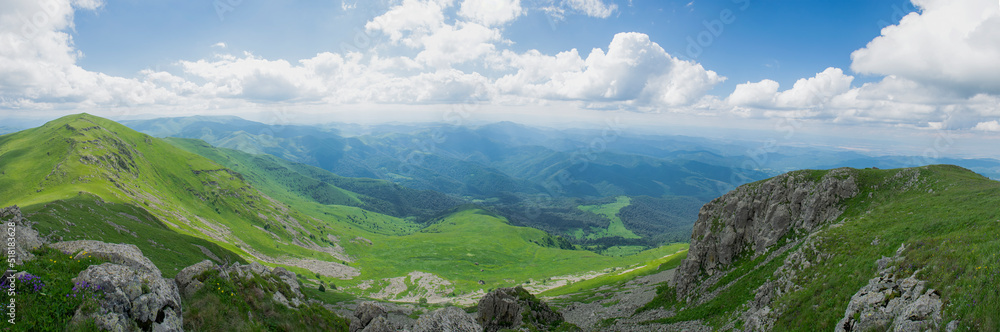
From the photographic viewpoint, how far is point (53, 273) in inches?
642

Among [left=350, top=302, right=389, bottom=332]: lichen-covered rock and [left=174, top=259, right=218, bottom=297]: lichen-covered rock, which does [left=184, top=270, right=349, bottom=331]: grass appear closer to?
[left=174, top=259, right=218, bottom=297]: lichen-covered rock

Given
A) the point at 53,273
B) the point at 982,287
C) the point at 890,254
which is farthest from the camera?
the point at 890,254

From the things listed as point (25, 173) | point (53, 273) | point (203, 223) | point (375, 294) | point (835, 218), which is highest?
point (53, 273)

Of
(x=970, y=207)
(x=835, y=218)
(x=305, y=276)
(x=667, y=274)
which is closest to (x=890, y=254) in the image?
(x=970, y=207)

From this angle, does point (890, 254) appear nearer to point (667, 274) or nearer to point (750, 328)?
point (750, 328)

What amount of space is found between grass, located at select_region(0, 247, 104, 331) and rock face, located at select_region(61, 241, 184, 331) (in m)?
0.31

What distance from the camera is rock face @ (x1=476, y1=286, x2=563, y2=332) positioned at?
176 feet

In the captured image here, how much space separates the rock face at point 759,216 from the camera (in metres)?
53.6

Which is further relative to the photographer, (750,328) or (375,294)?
(375,294)

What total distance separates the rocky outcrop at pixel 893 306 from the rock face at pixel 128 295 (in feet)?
130

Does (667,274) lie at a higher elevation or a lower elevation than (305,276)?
higher

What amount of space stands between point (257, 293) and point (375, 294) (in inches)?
5031

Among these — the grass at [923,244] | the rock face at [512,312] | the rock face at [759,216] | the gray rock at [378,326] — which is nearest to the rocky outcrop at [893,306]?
the grass at [923,244]

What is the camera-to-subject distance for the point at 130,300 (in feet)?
57.4
